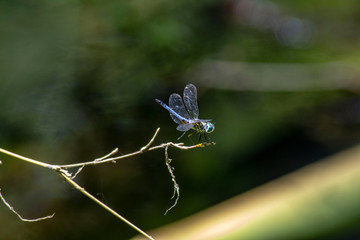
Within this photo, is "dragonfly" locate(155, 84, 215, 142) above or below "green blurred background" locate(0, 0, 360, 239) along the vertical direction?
below

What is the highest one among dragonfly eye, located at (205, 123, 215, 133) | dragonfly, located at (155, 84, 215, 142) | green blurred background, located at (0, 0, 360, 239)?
green blurred background, located at (0, 0, 360, 239)

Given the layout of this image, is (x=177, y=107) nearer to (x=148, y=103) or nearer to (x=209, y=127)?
(x=209, y=127)

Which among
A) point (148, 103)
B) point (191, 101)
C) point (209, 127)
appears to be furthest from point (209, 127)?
point (148, 103)

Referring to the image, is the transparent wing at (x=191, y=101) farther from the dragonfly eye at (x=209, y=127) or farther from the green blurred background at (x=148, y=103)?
the green blurred background at (x=148, y=103)

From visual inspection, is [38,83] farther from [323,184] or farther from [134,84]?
[323,184]

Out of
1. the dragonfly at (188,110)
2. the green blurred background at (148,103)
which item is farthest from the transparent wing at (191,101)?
the green blurred background at (148,103)

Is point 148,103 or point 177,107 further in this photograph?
point 148,103

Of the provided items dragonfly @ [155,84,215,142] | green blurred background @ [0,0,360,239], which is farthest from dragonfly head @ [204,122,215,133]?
green blurred background @ [0,0,360,239]

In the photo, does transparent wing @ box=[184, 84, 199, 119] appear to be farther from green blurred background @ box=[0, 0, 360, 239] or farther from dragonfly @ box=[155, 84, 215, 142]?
green blurred background @ box=[0, 0, 360, 239]
